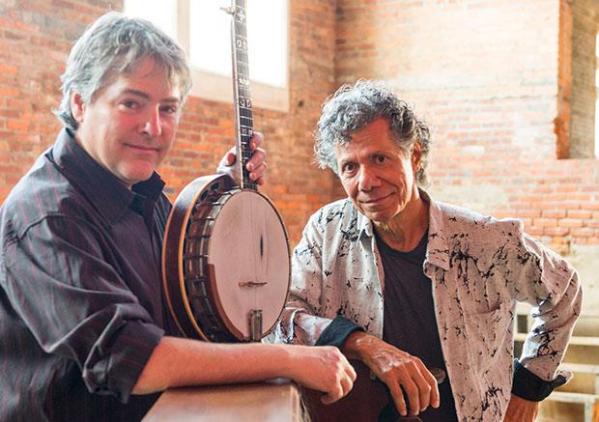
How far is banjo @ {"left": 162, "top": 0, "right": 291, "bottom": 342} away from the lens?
68.1 inches

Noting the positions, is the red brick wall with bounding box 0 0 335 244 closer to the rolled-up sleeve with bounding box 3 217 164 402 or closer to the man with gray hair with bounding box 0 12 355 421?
the man with gray hair with bounding box 0 12 355 421

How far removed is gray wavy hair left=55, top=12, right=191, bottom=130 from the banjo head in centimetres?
34

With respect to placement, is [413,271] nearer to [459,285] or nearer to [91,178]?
[459,285]

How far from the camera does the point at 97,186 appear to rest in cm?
166

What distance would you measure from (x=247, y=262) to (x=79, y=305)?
1.88 feet

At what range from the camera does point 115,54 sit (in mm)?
1627

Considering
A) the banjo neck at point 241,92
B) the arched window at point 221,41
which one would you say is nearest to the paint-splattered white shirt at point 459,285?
the banjo neck at point 241,92

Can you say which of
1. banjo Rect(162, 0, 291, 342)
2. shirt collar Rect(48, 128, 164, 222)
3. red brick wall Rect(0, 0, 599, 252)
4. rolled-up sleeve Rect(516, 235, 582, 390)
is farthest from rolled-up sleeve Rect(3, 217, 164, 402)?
red brick wall Rect(0, 0, 599, 252)

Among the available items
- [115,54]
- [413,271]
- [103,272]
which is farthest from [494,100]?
[103,272]

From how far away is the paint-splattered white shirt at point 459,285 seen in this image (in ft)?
7.42

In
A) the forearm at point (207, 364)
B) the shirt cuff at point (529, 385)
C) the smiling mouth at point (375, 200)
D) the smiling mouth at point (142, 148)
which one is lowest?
the shirt cuff at point (529, 385)

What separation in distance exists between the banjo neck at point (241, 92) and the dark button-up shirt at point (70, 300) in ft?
1.41

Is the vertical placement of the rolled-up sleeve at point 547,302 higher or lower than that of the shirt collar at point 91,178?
lower

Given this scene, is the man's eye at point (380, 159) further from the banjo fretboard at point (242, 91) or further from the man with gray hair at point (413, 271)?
the banjo fretboard at point (242, 91)
